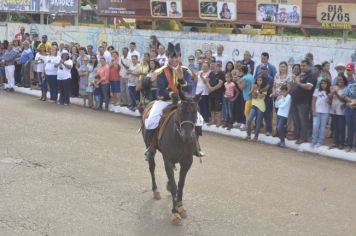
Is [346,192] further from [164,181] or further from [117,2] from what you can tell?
[117,2]

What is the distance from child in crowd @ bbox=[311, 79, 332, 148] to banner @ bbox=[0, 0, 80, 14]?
14.6 meters

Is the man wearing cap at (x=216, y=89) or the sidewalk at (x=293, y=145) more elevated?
the man wearing cap at (x=216, y=89)

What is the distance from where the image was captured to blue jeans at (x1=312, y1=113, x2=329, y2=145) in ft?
39.7

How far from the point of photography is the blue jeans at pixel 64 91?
1853 centimetres

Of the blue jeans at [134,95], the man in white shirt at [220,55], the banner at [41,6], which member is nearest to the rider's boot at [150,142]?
the man in white shirt at [220,55]

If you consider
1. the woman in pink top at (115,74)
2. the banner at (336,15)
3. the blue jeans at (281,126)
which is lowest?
the blue jeans at (281,126)

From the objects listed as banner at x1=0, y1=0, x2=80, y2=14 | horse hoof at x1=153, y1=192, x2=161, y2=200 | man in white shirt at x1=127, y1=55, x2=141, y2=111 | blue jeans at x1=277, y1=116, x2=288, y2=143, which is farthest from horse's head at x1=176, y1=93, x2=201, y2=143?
banner at x1=0, y1=0, x2=80, y2=14

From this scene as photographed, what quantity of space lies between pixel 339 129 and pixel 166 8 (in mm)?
9621

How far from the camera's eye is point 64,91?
1862 centimetres

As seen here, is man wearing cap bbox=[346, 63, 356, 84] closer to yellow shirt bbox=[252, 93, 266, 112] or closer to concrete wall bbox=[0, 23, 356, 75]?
yellow shirt bbox=[252, 93, 266, 112]

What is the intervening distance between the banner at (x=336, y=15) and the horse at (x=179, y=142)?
834cm

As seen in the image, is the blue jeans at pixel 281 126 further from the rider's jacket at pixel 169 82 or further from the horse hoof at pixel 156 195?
the horse hoof at pixel 156 195

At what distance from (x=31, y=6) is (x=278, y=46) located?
15.0 metres

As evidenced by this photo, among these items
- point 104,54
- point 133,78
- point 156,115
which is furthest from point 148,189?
point 104,54
